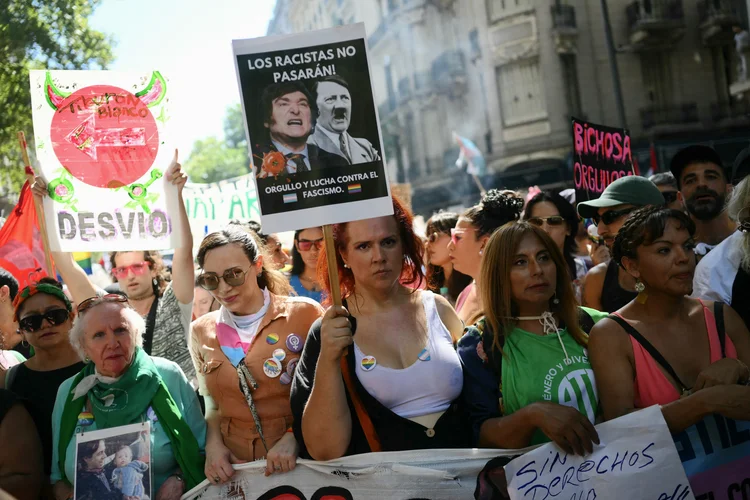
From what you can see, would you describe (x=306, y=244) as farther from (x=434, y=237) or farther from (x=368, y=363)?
(x=368, y=363)

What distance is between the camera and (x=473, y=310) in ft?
13.4

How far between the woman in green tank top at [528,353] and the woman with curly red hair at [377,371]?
4.6 inches

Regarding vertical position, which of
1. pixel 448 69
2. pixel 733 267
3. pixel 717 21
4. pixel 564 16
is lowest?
pixel 733 267

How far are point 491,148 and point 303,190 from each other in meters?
27.4

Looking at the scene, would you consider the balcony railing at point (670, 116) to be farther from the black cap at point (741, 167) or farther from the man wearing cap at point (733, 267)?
the man wearing cap at point (733, 267)

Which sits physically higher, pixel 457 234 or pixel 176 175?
pixel 176 175

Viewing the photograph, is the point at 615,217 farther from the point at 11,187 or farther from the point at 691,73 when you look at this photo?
the point at 691,73

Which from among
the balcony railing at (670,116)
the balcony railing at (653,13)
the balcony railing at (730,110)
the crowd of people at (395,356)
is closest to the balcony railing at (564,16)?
the balcony railing at (653,13)

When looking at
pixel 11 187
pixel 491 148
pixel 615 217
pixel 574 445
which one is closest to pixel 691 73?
pixel 491 148

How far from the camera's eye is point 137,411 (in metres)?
3.55

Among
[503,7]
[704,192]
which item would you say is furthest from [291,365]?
[503,7]

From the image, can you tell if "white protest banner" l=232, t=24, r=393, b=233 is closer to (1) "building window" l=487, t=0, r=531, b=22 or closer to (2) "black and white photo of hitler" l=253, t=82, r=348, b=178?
(2) "black and white photo of hitler" l=253, t=82, r=348, b=178

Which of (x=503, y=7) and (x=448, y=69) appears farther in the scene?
(x=448, y=69)

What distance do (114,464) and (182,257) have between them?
1.36 meters
